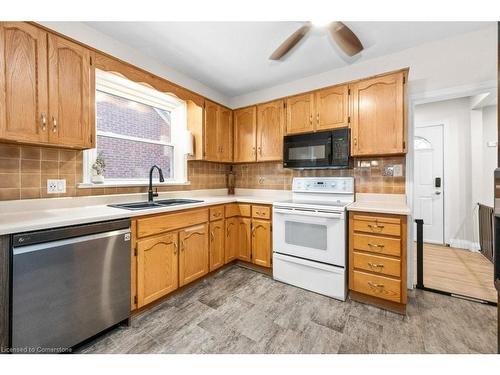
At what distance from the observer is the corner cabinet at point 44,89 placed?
1395mm

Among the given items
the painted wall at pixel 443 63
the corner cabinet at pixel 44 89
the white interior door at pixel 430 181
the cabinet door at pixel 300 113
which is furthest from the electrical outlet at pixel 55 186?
the white interior door at pixel 430 181

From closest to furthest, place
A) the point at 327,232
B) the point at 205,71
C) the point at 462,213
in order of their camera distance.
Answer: the point at 327,232, the point at 205,71, the point at 462,213

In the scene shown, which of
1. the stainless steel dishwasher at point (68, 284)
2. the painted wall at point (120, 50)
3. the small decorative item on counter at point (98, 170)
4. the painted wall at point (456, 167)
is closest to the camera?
the stainless steel dishwasher at point (68, 284)

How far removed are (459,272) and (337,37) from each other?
2940 mm

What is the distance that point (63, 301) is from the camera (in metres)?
1.36

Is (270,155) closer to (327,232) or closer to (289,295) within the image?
(327,232)

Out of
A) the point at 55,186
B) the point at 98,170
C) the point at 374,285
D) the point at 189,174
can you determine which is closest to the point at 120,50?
the point at 98,170

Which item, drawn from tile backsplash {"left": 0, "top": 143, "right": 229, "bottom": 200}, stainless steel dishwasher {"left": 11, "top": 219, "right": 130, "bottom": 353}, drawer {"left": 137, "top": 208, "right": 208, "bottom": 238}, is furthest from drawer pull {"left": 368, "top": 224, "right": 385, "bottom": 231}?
tile backsplash {"left": 0, "top": 143, "right": 229, "bottom": 200}

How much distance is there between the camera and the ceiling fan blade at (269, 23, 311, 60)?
5.36 ft

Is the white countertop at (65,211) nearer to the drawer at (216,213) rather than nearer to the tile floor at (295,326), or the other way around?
the drawer at (216,213)

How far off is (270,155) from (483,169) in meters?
3.11

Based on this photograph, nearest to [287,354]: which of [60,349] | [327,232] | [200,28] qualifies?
[327,232]

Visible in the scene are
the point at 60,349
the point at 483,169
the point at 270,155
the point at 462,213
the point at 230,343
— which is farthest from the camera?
the point at 462,213

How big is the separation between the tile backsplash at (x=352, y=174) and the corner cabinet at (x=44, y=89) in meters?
2.13
